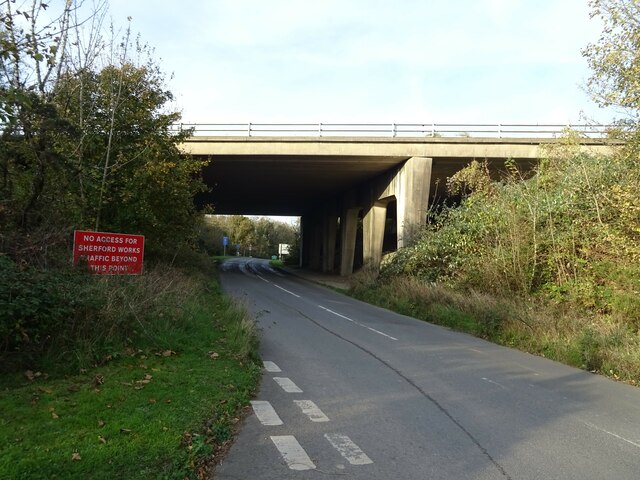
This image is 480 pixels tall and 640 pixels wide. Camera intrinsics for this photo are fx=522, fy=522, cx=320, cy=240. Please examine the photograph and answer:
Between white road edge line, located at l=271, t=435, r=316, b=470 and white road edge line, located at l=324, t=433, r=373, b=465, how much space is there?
352 mm

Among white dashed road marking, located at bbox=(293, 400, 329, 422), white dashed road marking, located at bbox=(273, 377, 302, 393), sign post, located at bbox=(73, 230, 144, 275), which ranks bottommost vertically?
white dashed road marking, located at bbox=(273, 377, 302, 393)

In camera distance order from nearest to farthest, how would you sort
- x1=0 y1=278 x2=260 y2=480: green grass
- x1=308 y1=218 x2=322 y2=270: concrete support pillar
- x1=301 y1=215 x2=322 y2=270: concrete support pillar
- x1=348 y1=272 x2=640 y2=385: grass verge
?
1. x1=0 y1=278 x2=260 y2=480: green grass
2. x1=348 y1=272 x2=640 y2=385: grass verge
3. x1=308 y1=218 x2=322 y2=270: concrete support pillar
4. x1=301 y1=215 x2=322 y2=270: concrete support pillar

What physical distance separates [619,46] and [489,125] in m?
16.1

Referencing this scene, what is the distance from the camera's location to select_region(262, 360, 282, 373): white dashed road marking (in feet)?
28.3

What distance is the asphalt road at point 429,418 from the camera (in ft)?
15.3

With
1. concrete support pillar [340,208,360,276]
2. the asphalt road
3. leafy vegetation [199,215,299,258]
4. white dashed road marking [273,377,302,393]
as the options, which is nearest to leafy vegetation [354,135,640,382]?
the asphalt road

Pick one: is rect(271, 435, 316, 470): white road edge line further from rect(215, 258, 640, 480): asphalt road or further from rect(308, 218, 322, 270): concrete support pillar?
rect(308, 218, 322, 270): concrete support pillar

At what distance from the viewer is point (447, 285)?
20.1m

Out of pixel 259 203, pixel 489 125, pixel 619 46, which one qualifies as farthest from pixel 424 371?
pixel 259 203

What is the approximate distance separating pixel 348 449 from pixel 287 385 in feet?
8.86

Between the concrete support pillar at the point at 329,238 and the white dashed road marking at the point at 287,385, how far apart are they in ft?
126

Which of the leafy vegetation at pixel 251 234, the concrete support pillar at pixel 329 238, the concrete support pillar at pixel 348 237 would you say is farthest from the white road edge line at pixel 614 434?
the leafy vegetation at pixel 251 234

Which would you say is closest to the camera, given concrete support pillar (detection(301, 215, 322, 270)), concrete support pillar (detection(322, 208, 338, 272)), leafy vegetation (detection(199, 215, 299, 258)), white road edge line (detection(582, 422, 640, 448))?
white road edge line (detection(582, 422, 640, 448))

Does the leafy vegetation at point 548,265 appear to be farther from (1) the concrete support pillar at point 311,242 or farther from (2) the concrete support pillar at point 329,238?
(1) the concrete support pillar at point 311,242
